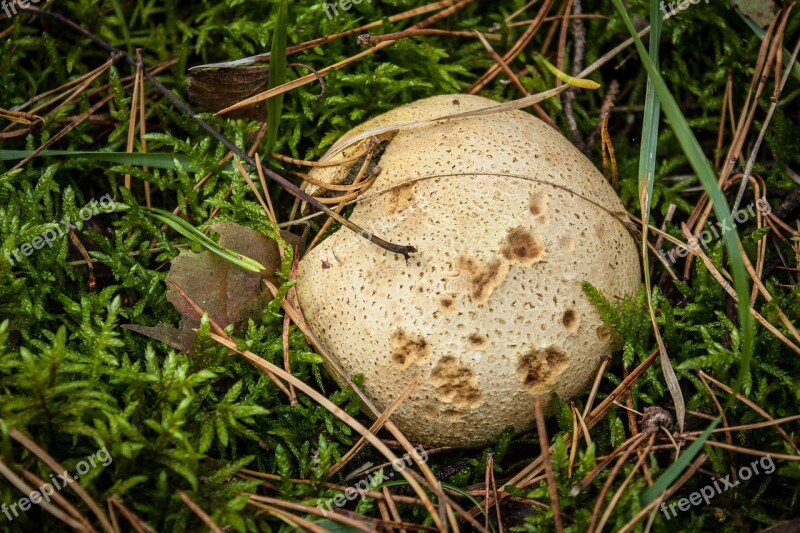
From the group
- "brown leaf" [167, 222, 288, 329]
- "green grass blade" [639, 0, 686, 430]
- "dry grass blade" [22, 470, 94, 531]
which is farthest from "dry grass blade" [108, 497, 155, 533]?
"green grass blade" [639, 0, 686, 430]

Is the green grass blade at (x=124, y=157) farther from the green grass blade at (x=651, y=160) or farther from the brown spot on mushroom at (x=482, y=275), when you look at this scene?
the green grass blade at (x=651, y=160)

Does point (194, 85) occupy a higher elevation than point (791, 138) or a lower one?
higher

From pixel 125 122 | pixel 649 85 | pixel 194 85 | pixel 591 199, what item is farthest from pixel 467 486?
pixel 125 122

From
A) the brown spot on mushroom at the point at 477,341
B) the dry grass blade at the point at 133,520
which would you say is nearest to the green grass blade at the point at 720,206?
the brown spot on mushroom at the point at 477,341

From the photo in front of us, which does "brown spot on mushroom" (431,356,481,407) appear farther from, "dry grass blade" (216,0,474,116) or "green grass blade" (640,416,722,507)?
"dry grass blade" (216,0,474,116)

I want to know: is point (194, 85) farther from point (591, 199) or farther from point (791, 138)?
point (791, 138)

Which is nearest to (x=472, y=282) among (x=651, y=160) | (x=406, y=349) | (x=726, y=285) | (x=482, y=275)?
(x=482, y=275)

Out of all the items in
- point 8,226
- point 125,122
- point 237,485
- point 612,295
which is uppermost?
point 125,122
